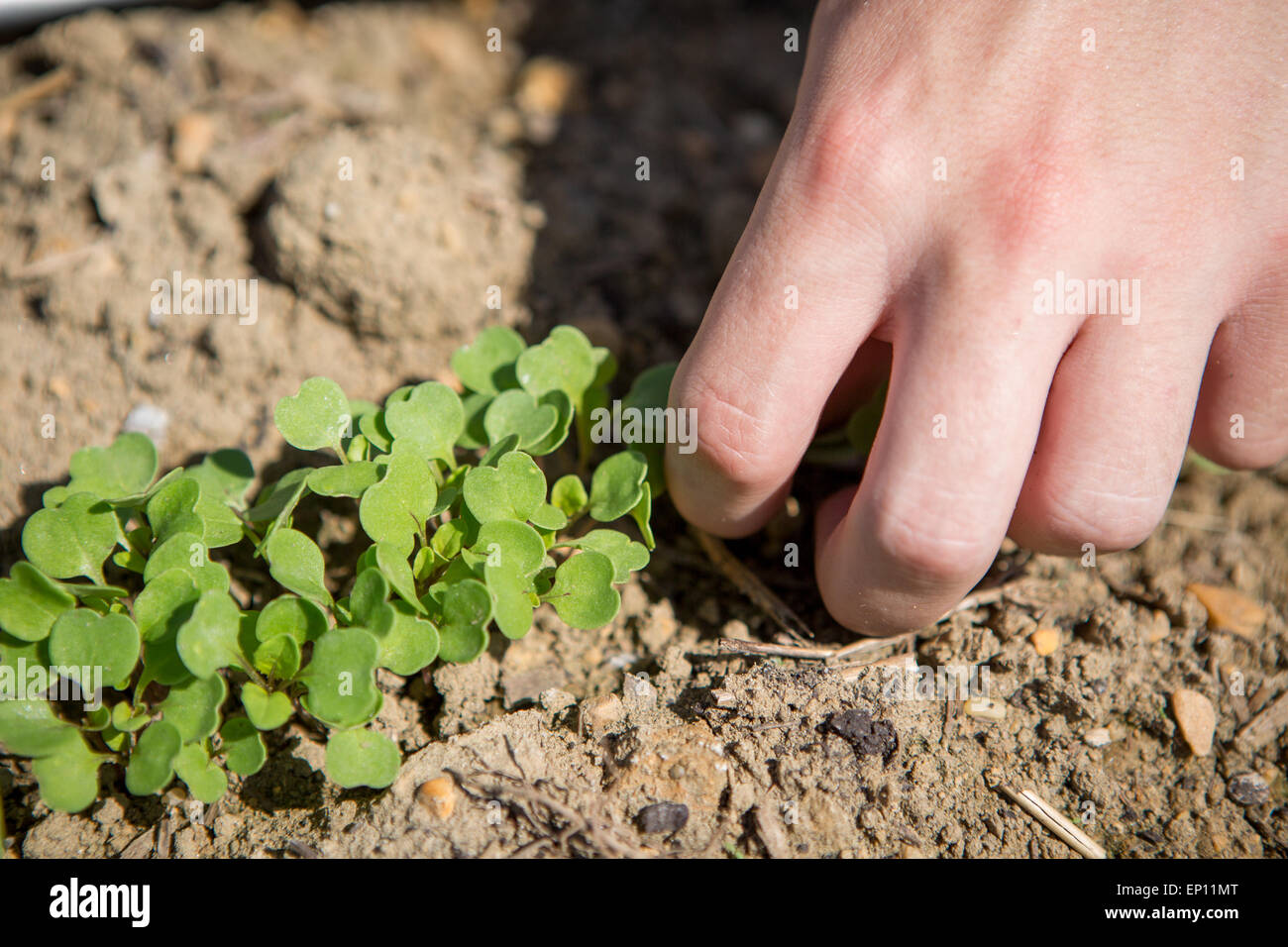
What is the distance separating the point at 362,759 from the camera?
1438 mm

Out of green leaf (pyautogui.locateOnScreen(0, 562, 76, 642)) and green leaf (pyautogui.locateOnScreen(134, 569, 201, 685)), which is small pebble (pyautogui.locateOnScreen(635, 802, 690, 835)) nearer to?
green leaf (pyautogui.locateOnScreen(134, 569, 201, 685))

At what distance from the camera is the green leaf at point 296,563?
1.51 m

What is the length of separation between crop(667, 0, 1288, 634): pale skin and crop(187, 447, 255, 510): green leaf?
94cm

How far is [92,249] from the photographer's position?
7.29 ft

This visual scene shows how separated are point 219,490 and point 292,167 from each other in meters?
0.88

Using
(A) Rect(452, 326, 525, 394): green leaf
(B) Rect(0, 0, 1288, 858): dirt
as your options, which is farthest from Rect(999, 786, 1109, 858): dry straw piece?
(A) Rect(452, 326, 525, 394): green leaf

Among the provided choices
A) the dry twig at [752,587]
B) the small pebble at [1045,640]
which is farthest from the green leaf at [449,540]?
the small pebble at [1045,640]

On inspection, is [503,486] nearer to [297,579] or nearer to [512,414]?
[512,414]

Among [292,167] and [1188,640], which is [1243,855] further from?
[292,167]

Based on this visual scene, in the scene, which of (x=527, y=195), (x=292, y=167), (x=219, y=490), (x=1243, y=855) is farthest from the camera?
(x=527, y=195)

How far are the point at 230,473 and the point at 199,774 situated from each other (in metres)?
0.64

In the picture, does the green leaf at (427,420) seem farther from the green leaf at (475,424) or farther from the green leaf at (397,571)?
the green leaf at (397,571)

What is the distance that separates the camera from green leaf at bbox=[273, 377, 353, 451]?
1691 millimetres
